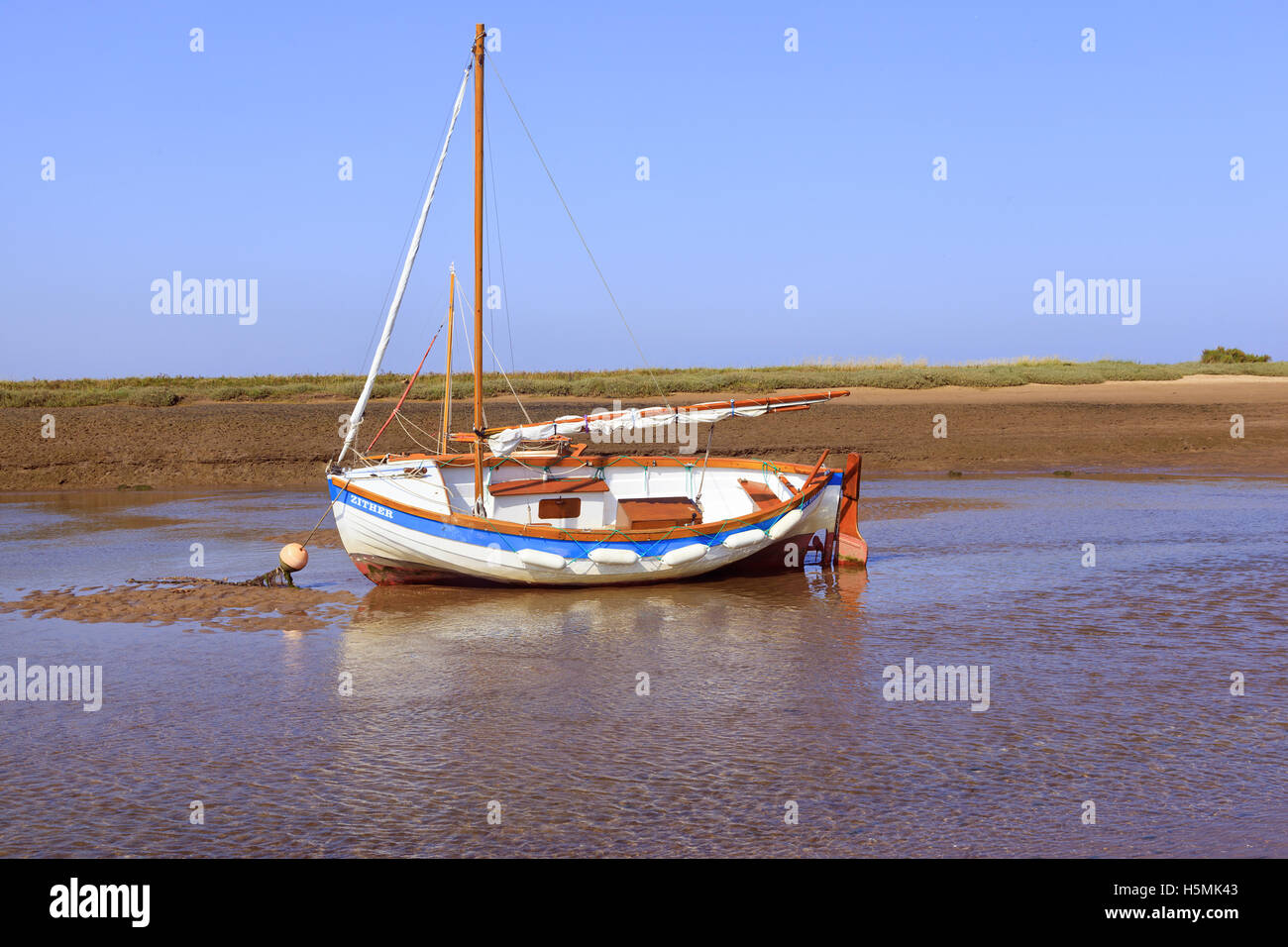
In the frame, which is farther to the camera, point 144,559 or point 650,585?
point 144,559

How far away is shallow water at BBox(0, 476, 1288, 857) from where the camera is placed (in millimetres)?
7836

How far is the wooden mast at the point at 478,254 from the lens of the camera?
716 inches

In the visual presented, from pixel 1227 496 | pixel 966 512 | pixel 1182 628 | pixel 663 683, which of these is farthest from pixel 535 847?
pixel 1227 496

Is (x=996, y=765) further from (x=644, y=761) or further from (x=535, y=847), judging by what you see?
(x=535, y=847)

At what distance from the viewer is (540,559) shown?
1667 cm

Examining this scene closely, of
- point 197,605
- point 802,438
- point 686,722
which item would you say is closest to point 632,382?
point 802,438

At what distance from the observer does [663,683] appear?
38.3 ft

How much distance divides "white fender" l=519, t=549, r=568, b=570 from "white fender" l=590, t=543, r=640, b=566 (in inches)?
18.8

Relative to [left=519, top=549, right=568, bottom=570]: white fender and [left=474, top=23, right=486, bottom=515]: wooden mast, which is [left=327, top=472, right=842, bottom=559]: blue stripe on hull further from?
[left=474, top=23, right=486, bottom=515]: wooden mast

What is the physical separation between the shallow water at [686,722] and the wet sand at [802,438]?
15.3 m

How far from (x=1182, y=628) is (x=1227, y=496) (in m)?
15.3

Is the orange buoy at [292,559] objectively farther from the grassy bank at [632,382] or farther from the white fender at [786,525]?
the grassy bank at [632,382]

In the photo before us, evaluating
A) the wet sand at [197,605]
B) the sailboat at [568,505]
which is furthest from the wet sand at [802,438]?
the wet sand at [197,605]

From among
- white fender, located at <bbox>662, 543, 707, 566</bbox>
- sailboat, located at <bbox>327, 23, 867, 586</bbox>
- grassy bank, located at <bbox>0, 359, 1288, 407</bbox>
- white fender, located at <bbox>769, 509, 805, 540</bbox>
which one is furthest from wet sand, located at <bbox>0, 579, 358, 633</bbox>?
grassy bank, located at <bbox>0, 359, 1288, 407</bbox>
